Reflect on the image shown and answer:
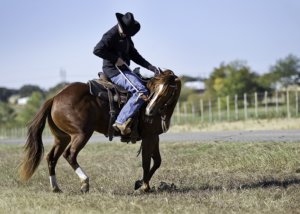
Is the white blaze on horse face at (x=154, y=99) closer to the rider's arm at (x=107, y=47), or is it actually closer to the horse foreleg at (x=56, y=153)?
the rider's arm at (x=107, y=47)

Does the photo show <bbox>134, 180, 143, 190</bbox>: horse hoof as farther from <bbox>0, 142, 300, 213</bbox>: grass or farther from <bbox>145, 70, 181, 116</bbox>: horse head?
<bbox>145, 70, 181, 116</bbox>: horse head

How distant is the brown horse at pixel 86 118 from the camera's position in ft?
30.8

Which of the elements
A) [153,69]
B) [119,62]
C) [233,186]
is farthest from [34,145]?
[233,186]

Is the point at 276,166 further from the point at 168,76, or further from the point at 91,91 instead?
the point at 91,91

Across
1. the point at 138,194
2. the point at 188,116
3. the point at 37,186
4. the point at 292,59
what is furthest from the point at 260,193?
the point at 292,59

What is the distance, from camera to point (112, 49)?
9789 millimetres

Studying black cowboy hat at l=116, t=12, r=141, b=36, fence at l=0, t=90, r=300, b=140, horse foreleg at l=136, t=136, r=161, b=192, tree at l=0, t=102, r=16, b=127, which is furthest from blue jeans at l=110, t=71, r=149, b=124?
tree at l=0, t=102, r=16, b=127

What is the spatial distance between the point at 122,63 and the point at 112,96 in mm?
602

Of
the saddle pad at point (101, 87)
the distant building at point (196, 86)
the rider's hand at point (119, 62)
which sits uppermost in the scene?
the distant building at point (196, 86)

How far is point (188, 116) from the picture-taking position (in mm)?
44031

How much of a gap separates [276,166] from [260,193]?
3110 millimetres

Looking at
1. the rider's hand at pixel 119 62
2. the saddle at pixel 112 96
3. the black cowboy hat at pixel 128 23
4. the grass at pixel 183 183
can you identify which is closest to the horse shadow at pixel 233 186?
the grass at pixel 183 183

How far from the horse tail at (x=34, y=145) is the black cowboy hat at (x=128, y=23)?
1807mm

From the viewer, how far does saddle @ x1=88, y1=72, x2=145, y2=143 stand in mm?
9648
